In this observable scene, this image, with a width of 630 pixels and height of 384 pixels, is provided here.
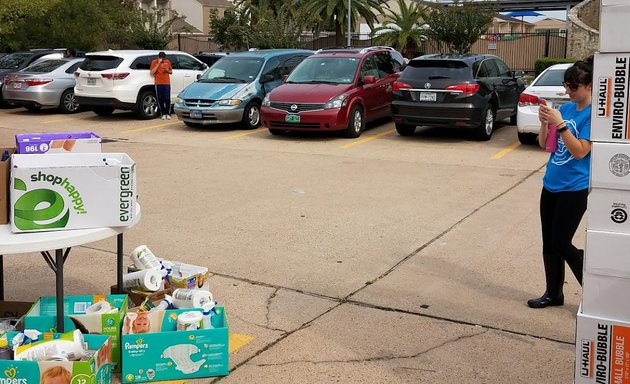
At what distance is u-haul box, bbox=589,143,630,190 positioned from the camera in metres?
3.37

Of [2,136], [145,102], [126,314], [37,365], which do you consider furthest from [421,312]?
[145,102]

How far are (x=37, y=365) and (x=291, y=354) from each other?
155 cm

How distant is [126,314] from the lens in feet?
15.0

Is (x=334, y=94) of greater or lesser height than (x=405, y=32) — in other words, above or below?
below

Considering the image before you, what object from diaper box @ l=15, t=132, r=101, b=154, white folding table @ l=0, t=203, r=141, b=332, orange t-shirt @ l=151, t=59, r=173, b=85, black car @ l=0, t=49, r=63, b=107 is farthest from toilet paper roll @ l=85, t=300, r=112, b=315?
black car @ l=0, t=49, r=63, b=107

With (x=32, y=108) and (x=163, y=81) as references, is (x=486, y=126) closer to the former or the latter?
(x=163, y=81)

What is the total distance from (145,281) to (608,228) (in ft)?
9.89

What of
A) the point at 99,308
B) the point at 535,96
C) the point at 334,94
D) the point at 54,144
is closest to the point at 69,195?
the point at 54,144

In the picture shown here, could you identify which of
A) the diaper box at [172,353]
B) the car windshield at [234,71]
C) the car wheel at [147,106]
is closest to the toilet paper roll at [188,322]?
the diaper box at [172,353]

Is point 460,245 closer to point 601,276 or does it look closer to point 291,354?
point 291,354

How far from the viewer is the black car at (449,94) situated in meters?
13.7

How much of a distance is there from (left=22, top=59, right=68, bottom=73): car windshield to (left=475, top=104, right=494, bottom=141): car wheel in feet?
37.1

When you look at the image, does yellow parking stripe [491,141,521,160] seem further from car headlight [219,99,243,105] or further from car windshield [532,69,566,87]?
car headlight [219,99,243,105]

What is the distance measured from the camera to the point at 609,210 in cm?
345
